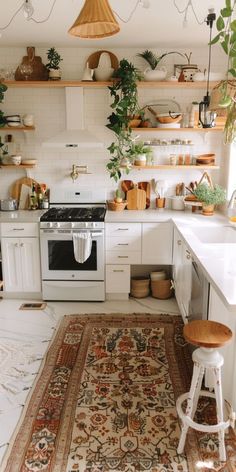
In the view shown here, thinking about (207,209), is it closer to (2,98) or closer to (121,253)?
(121,253)

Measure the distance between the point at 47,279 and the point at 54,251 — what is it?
1.01 feet

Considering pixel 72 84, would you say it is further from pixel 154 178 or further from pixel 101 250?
pixel 101 250

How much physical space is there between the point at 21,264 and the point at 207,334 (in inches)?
101

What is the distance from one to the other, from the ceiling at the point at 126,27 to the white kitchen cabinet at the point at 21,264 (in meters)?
1.99

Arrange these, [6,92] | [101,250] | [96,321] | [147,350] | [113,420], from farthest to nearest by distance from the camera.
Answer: [6,92], [101,250], [96,321], [147,350], [113,420]

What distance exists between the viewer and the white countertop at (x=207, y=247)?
2029 mm

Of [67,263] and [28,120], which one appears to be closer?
[67,263]

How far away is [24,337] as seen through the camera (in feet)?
11.1

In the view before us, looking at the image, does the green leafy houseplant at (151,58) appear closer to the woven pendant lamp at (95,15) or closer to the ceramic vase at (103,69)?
the ceramic vase at (103,69)

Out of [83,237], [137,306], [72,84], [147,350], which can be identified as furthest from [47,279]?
[72,84]

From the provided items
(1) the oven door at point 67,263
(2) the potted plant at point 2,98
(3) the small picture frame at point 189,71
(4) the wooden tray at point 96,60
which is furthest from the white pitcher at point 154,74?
(1) the oven door at point 67,263

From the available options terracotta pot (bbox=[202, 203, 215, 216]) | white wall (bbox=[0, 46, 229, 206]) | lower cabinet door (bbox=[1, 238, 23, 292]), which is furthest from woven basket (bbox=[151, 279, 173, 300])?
lower cabinet door (bbox=[1, 238, 23, 292])

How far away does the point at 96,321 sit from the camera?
3664 millimetres

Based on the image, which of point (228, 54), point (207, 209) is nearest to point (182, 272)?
point (207, 209)
